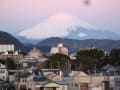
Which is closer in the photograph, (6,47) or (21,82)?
(21,82)

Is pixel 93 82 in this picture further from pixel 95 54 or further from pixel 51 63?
pixel 95 54

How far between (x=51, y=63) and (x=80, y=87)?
581 inches

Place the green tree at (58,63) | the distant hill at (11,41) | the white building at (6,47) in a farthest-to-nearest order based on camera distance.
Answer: the distant hill at (11,41), the white building at (6,47), the green tree at (58,63)

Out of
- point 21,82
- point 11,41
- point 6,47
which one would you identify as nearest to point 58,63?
point 21,82

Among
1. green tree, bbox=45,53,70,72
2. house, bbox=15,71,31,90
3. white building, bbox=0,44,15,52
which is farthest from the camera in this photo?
white building, bbox=0,44,15,52

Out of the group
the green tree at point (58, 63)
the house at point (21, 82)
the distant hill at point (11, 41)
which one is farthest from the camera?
the distant hill at point (11, 41)

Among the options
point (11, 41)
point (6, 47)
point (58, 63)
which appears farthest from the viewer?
point (11, 41)

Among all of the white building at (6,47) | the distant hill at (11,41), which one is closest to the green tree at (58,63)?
the white building at (6,47)

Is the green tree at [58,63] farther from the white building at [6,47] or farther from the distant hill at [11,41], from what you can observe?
the distant hill at [11,41]

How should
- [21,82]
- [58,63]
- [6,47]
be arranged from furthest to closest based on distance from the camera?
[6,47] < [58,63] < [21,82]

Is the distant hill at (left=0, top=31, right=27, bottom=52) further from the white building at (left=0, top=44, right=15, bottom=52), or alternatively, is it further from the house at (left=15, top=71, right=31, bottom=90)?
the house at (left=15, top=71, right=31, bottom=90)

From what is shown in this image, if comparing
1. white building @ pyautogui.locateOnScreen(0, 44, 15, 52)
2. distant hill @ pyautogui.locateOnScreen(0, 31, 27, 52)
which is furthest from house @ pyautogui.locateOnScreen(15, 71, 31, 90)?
distant hill @ pyautogui.locateOnScreen(0, 31, 27, 52)

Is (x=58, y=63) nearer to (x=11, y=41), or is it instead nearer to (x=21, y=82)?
(x=21, y=82)

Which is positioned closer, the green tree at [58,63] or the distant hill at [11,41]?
the green tree at [58,63]
